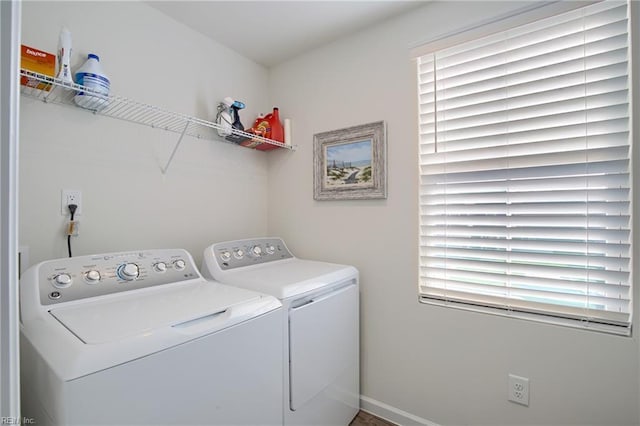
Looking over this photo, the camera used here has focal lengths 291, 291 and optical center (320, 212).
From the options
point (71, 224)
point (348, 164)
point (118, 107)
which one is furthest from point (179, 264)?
point (348, 164)

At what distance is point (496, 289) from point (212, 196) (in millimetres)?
1714

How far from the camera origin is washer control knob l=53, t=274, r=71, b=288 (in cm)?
105

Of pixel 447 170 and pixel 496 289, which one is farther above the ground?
pixel 447 170

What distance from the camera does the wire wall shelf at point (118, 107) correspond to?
113cm

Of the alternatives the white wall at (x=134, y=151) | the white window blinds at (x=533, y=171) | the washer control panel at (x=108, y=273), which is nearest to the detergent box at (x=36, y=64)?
the white wall at (x=134, y=151)

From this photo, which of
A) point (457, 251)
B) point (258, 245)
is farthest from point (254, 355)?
point (457, 251)

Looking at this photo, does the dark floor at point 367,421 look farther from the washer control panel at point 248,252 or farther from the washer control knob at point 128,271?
the washer control knob at point 128,271

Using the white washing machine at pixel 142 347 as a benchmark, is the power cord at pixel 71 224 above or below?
above

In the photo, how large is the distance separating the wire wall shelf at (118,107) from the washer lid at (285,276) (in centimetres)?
76

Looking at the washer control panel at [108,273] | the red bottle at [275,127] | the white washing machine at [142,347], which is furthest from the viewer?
the red bottle at [275,127]

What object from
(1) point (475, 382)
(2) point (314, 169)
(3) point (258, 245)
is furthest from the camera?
(2) point (314, 169)

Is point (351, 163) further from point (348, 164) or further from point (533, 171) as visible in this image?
point (533, 171)

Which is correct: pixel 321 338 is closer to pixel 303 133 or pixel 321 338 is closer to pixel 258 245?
pixel 258 245

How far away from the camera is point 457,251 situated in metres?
1.53
